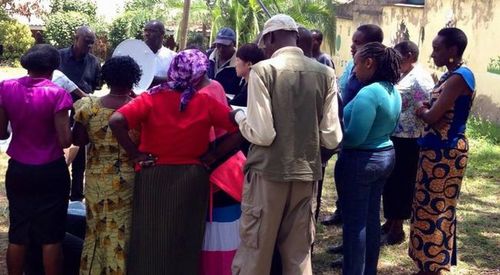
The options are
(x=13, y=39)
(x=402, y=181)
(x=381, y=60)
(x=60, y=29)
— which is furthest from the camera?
(x=60, y=29)

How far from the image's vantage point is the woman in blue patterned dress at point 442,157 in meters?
4.01

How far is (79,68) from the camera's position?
5.74 m

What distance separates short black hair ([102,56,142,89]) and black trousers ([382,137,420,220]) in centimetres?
229

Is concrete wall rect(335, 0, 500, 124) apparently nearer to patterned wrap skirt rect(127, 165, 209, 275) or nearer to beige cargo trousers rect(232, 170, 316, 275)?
beige cargo trousers rect(232, 170, 316, 275)

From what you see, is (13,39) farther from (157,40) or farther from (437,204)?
(437,204)

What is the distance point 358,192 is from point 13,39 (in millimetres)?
19800

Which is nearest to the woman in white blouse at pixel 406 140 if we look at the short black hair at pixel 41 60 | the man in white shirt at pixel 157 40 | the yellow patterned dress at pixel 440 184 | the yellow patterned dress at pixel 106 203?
the yellow patterned dress at pixel 440 184

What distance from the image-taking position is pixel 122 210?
3545 millimetres

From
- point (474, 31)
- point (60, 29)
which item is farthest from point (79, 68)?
point (60, 29)

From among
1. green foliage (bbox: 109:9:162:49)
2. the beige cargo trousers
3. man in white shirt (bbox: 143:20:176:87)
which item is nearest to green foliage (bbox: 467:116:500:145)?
man in white shirt (bbox: 143:20:176:87)

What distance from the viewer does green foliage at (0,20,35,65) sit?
68.9 feet

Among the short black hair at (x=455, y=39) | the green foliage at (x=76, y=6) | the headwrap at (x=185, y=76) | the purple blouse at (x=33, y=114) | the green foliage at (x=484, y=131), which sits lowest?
the green foliage at (x=484, y=131)

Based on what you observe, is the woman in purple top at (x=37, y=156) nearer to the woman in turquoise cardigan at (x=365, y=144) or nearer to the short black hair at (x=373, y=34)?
the woman in turquoise cardigan at (x=365, y=144)

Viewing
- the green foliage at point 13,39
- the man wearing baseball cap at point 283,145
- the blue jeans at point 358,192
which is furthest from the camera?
the green foliage at point 13,39
